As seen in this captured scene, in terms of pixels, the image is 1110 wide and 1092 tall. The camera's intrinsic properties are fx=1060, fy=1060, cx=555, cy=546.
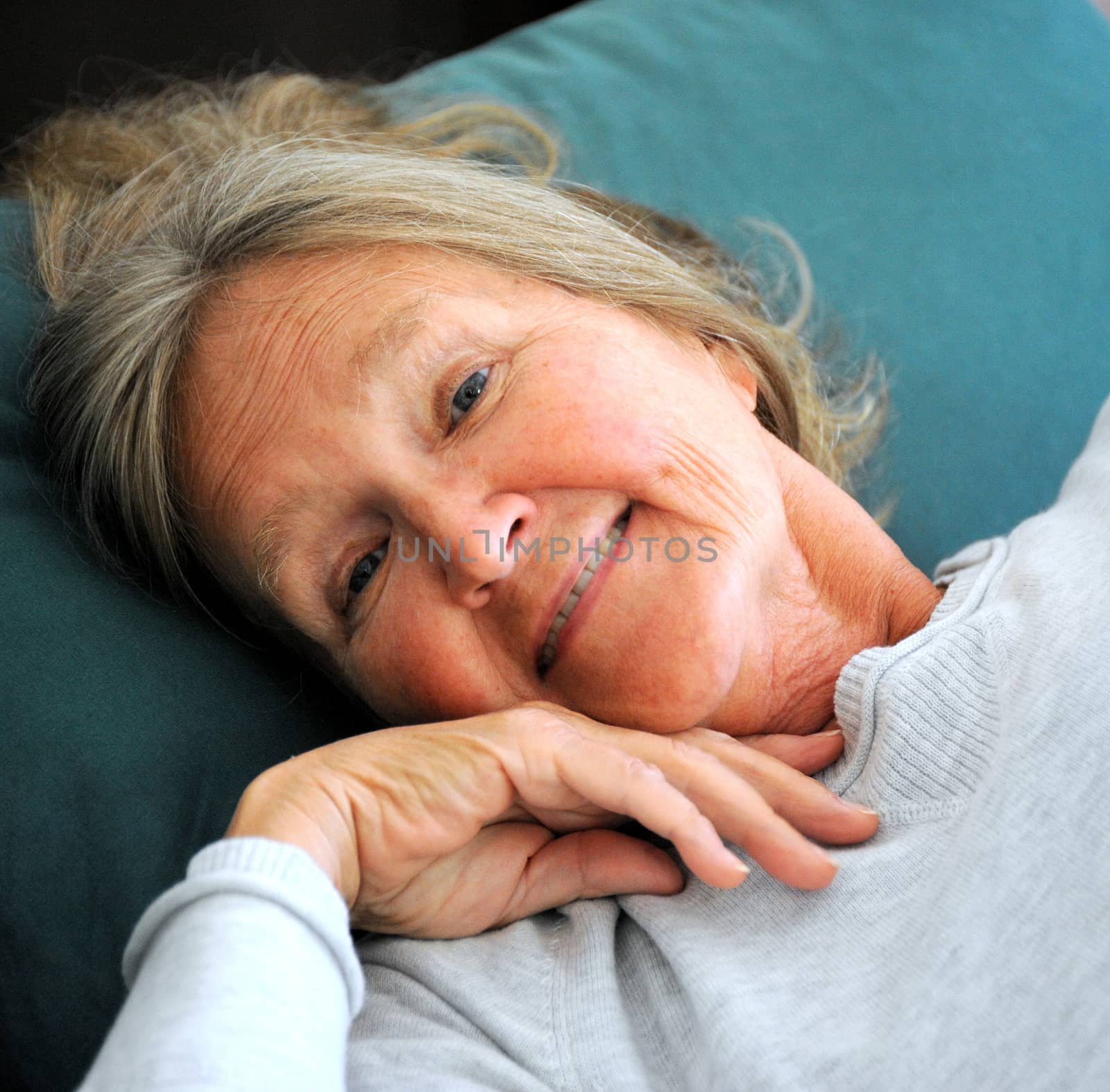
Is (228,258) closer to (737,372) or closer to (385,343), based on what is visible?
(385,343)

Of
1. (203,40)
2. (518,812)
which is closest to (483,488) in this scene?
(518,812)

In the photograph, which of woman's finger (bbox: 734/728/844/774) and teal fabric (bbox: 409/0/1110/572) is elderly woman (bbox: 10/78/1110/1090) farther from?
teal fabric (bbox: 409/0/1110/572)

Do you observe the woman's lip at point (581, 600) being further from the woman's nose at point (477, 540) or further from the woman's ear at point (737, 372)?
the woman's ear at point (737, 372)

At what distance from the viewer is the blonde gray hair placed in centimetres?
126

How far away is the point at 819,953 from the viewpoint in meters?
0.94

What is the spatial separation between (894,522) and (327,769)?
1087 millimetres

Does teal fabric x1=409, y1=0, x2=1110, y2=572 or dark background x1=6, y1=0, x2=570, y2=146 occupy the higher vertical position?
teal fabric x1=409, y1=0, x2=1110, y2=572

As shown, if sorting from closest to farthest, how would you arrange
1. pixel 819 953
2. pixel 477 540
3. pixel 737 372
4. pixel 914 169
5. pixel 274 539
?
pixel 819 953 → pixel 477 540 → pixel 274 539 → pixel 737 372 → pixel 914 169

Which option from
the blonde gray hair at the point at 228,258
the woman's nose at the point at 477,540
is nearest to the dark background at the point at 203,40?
the blonde gray hair at the point at 228,258

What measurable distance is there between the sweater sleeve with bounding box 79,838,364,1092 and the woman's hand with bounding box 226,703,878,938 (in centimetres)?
8

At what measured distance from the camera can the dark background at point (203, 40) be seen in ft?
6.86

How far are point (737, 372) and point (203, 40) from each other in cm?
156

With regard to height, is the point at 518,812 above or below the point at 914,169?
below

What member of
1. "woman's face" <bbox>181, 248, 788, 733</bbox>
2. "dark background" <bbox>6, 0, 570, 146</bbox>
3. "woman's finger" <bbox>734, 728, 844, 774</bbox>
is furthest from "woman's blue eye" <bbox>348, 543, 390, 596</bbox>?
"dark background" <bbox>6, 0, 570, 146</bbox>
